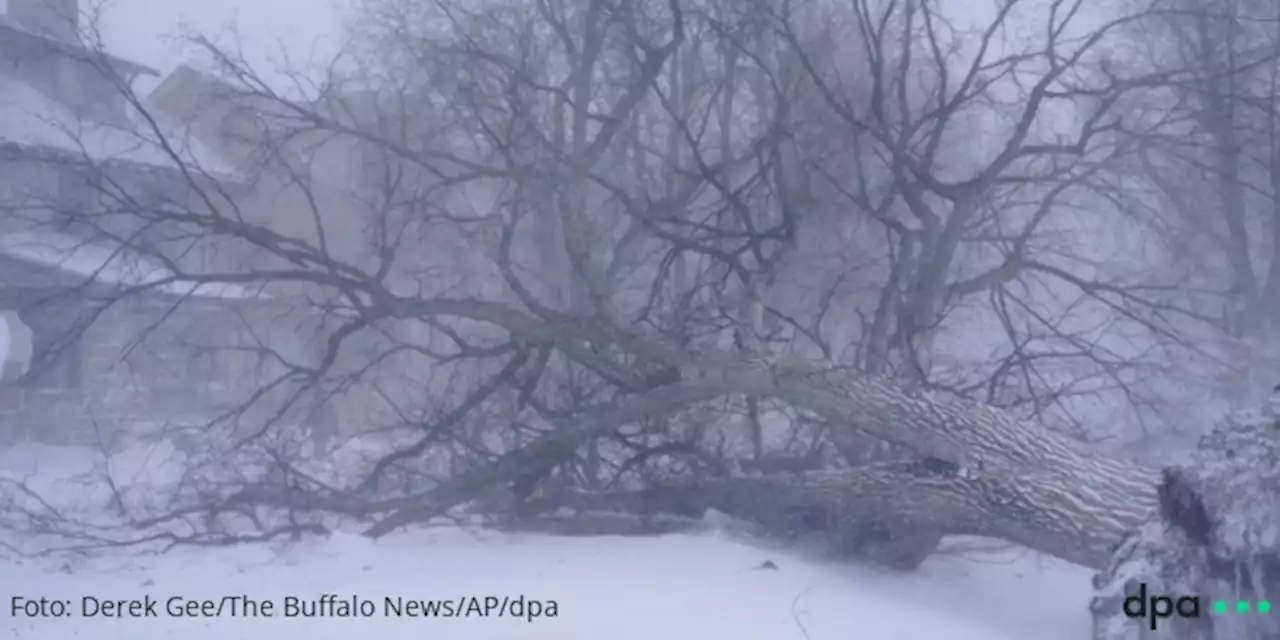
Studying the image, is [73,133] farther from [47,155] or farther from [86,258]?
[86,258]

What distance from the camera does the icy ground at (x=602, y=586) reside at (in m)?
4.74

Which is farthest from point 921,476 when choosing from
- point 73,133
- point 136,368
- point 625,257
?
point 73,133

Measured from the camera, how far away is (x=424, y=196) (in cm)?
741

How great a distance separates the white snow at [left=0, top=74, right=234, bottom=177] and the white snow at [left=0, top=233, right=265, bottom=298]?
2.00 ft

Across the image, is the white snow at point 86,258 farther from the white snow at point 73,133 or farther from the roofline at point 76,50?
the roofline at point 76,50

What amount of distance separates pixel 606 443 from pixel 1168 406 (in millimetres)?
3999

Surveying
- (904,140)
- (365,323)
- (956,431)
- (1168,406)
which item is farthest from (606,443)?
(1168,406)

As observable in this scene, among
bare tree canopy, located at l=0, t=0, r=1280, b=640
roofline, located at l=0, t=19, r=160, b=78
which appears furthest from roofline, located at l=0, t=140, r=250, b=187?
roofline, located at l=0, t=19, r=160, b=78

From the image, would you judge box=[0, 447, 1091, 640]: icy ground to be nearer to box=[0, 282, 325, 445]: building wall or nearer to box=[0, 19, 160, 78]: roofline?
box=[0, 282, 325, 445]: building wall

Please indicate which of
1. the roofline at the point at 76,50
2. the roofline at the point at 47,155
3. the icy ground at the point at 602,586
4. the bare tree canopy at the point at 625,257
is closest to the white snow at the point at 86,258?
the bare tree canopy at the point at 625,257

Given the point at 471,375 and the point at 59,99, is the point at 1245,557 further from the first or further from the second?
the point at 59,99

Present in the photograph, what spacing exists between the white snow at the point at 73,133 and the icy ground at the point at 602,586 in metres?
2.69

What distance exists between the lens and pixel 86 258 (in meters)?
6.78

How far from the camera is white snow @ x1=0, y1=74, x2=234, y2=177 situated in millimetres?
6742
